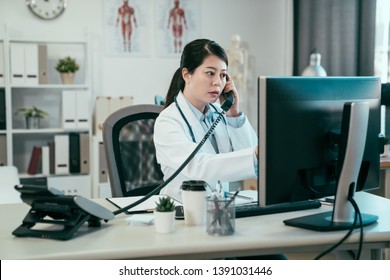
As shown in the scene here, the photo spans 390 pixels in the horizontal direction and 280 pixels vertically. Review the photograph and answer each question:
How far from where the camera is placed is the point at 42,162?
4.01 m

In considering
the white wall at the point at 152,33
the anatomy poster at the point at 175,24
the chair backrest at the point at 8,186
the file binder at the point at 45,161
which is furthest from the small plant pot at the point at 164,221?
the anatomy poster at the point at 175,24

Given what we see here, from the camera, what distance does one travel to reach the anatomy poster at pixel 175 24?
Result: 14.5 ft

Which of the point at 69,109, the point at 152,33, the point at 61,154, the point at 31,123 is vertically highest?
the point at 152,33

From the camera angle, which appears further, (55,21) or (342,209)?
(55,21)

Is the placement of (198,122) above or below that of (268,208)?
above

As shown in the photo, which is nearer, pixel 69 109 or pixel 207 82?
pixel 207 82

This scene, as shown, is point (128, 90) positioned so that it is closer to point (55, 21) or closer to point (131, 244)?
point (55, 21)

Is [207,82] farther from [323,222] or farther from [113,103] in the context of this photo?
[113,103]

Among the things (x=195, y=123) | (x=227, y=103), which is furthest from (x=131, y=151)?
(x=227, y=103)

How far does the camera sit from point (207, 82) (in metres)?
1.96

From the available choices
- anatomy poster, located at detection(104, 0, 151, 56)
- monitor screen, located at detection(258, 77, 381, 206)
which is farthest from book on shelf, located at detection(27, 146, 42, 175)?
monitor screen, located at detection(258, 77, 381, 206)

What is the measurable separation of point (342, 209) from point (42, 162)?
3003mm

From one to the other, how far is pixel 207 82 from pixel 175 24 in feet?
8.51
